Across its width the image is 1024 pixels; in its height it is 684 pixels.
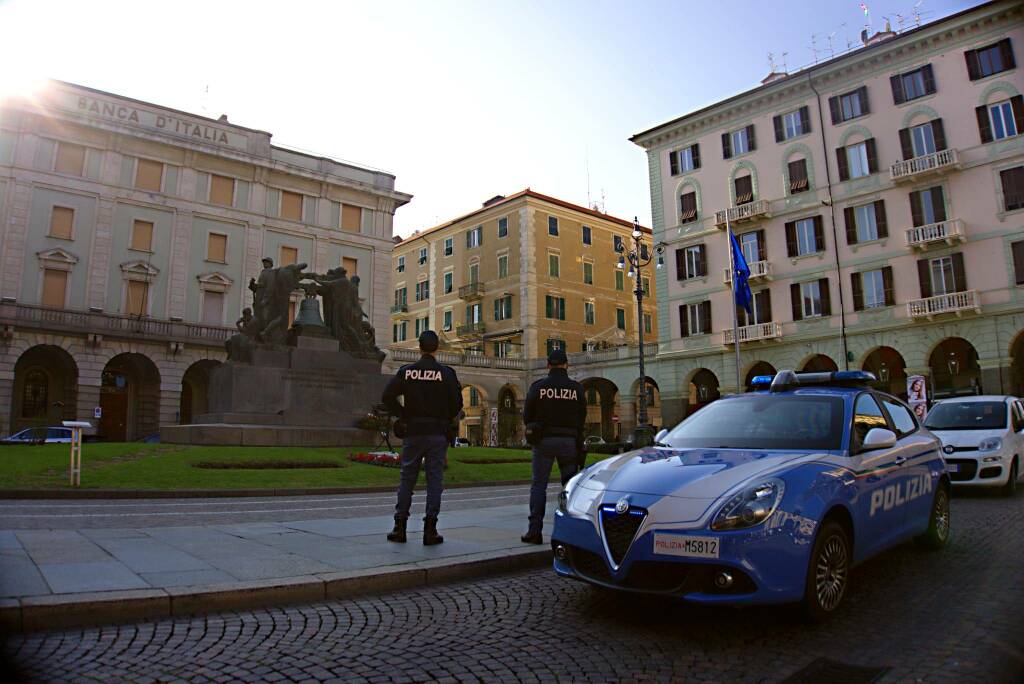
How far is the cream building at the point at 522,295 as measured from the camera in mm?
51188

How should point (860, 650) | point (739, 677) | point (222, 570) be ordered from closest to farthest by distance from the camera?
point (739, 677), point (860, 650), point (222, 570)

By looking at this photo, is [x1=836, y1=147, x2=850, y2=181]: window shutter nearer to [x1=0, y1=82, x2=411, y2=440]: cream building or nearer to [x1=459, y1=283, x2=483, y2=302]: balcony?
[x1=459, y1=283, x2=483, y2=302]: balcony

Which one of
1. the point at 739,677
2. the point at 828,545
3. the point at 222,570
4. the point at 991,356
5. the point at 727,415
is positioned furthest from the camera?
the point at 991,356

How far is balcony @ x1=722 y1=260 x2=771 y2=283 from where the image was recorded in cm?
3625

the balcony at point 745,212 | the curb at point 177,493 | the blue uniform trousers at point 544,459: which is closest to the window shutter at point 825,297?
the balcony at point 745,212

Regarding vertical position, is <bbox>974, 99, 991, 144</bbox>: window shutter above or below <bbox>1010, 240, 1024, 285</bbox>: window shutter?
above

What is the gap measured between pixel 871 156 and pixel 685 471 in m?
34.9

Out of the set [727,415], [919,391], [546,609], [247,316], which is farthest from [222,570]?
[919,391]

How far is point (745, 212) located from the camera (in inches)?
1459

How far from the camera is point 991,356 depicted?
28.7m

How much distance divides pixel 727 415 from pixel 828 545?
5.37ft

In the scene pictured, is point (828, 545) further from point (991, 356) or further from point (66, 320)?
point (66, 320)

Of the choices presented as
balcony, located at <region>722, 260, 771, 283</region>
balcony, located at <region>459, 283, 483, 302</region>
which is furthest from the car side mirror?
balcony, located at <region>459, 283, 483, 302</region>

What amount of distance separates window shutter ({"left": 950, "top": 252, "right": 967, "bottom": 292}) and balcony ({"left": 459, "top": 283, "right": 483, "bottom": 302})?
33944 mm
